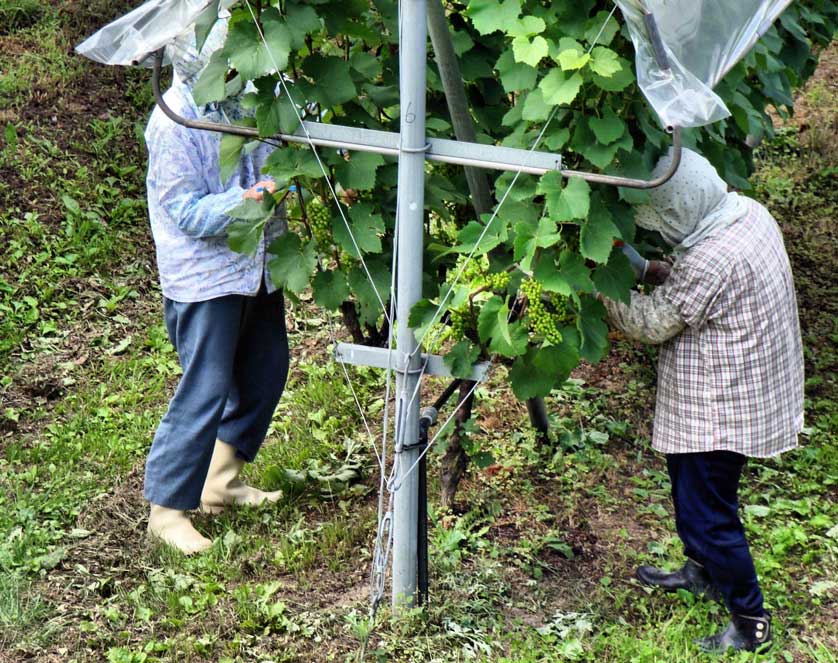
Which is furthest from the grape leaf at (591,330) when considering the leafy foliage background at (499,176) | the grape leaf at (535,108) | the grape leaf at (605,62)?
the grape leaf at (605,62)

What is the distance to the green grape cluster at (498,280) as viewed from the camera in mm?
2893

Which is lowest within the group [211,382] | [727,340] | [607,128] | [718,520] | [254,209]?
[718,520]

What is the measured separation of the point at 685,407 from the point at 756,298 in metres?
0.39

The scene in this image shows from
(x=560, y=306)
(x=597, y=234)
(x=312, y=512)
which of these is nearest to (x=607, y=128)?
(x=597, y=234)

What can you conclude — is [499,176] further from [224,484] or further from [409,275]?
[224,484]

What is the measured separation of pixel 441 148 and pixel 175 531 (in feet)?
5.72

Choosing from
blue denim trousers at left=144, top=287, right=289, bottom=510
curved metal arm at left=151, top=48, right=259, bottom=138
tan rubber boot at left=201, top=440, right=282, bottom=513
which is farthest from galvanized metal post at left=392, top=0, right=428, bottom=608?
tan rubber boot at left=201, top=440, right=282, bottom=513

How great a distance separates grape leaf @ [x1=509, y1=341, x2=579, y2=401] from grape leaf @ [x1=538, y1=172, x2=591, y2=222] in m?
0.44

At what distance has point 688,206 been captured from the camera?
291 cm

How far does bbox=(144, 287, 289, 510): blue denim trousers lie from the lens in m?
3.49

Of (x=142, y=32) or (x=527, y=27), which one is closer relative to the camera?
(x=527, y=27)

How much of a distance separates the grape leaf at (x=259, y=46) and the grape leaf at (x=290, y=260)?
1.76 ft

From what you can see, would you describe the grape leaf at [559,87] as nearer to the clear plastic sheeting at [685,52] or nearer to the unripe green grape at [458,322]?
→ the clear plastic sheeting at [685,52]

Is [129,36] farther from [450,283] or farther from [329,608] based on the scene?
[329,608]
